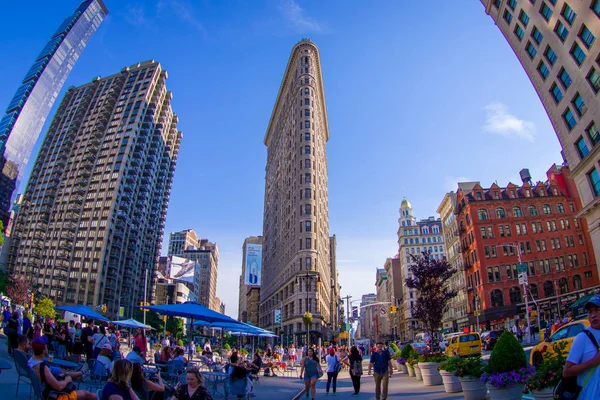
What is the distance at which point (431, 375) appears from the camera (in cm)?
1605

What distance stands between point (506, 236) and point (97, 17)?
158 meters

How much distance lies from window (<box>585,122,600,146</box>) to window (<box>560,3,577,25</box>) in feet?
25.5

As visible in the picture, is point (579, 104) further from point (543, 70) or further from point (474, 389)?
point (474, 389)

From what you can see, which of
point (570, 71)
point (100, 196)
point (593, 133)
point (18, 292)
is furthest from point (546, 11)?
point (100, 196)

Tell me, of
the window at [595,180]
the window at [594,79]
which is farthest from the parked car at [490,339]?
the window at [594,79]

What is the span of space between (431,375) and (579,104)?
25.7 m

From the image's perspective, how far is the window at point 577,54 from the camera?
2783 centimetres

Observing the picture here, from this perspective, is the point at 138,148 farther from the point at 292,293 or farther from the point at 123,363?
the point at 123,363

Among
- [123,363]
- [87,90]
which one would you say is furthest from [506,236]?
[87,90]

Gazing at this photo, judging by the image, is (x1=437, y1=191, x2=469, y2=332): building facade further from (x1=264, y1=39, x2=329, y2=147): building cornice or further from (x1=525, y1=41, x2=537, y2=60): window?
(x1=525, y1=41, x2=537, y2=60): window

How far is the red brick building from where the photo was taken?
58.2m

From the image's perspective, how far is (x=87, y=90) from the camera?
126 m

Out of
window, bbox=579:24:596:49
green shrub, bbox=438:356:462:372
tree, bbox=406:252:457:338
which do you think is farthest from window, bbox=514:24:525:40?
green shrub, bbox=438:356:462:372

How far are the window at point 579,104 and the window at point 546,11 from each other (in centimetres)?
Result: 668
